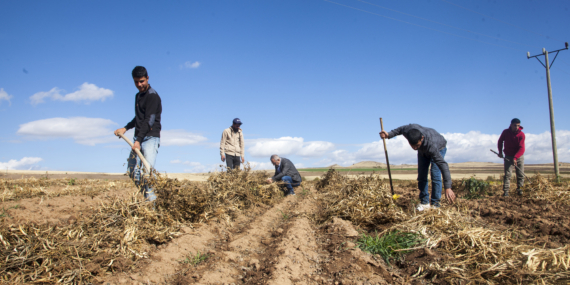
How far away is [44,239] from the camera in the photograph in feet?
9.70

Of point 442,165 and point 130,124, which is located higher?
point 130,124

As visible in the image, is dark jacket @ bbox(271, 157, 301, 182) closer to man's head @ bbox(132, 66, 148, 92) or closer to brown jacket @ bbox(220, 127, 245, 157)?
brown jacket @ bbox(220, 127, 245, 157)

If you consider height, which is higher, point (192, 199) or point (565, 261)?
point (192, 199)

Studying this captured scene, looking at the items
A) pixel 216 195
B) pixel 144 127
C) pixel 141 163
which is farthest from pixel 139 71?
pixel 216 195

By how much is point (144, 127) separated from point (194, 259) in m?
2.03

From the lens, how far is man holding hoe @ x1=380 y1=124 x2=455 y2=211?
4.99 metres

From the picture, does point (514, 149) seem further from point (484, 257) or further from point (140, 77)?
point (140, 77)

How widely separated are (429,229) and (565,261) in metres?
1.27

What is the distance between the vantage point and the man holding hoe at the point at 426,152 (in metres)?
4.99

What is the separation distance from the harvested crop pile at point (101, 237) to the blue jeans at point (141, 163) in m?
0.18

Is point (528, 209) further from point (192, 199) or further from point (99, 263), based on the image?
point (99, 263)

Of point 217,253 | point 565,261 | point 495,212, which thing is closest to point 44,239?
point 217,253

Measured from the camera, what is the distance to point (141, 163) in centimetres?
445

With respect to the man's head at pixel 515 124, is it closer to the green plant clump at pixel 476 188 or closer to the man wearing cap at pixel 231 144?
the green plant clump at pixel 476 188
